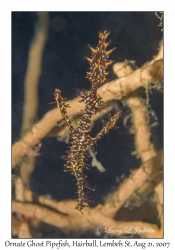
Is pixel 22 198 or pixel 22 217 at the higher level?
pixel 22 198

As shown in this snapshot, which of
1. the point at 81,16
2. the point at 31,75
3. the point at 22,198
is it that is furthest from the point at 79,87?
the point at 22,198

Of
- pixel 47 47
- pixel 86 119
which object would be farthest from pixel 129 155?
pixel 47 47

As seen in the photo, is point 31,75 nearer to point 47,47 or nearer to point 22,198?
point 47,47

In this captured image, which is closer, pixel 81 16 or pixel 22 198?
pixel 81 16

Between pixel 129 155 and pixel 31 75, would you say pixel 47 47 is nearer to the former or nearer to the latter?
pixel 31 75
